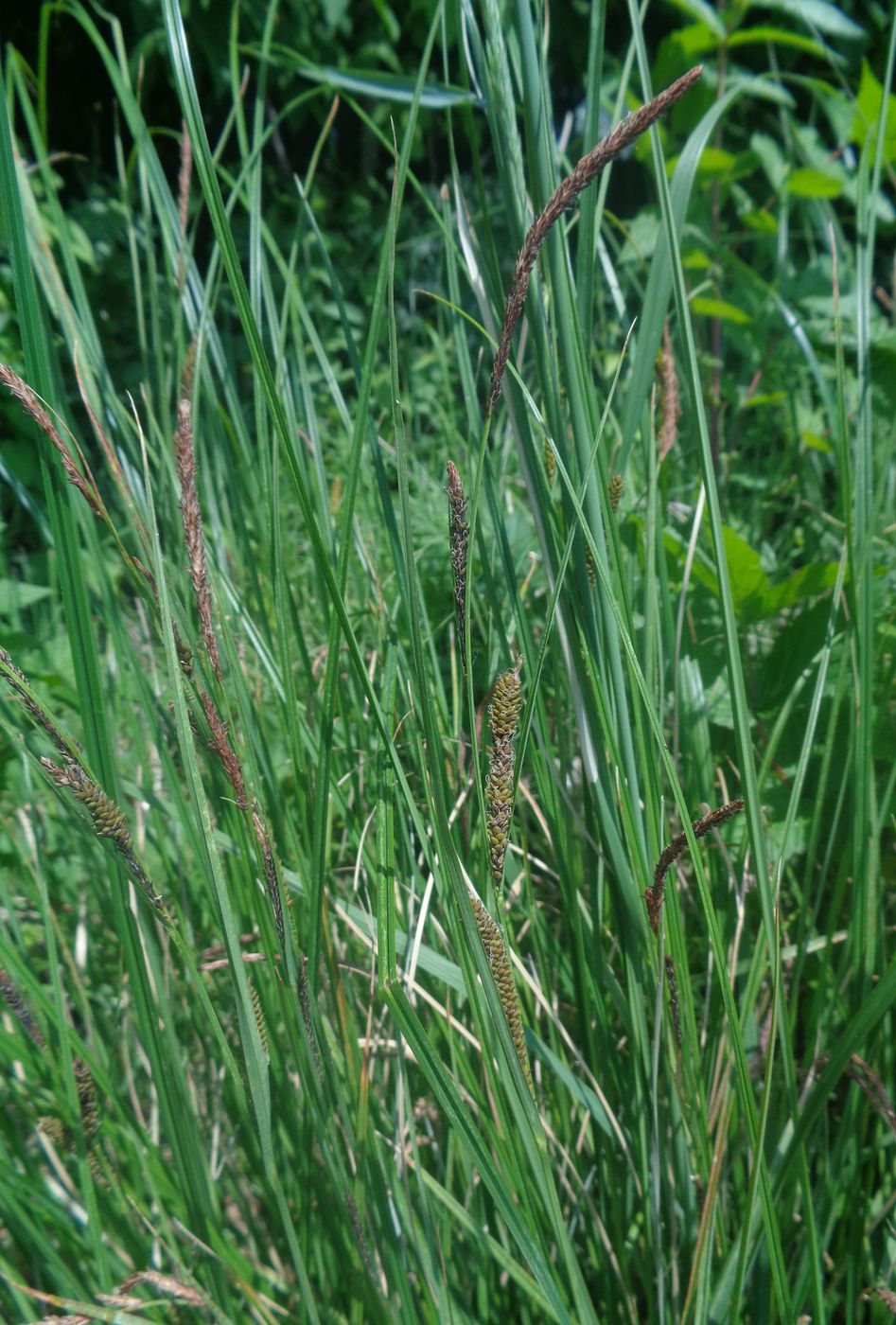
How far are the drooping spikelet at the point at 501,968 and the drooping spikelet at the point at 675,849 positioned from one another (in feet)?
0.24

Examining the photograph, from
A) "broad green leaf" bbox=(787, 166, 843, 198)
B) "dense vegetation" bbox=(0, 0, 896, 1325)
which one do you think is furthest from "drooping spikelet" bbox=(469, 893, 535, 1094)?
"broad green leaf" bbox=(787, 166, 843, 198)

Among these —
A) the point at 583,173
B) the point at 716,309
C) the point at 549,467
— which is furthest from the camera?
the point at 716,309

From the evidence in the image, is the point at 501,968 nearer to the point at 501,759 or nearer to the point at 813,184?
the point at 501,759

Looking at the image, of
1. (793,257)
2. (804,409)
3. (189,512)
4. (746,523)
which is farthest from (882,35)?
(189,512)

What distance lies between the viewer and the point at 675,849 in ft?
1.31

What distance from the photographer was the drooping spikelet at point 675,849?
0.38m

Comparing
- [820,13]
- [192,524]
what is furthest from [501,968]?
[820,13]

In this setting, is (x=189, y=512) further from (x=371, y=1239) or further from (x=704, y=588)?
(x=704, y=588)

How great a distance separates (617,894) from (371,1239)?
9.1 inches

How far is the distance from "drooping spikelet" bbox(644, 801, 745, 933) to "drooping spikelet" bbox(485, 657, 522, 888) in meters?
0.07

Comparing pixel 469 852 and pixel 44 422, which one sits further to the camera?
pixel 469 852

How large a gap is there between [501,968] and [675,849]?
3.4 inches

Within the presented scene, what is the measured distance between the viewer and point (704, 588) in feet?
2.87

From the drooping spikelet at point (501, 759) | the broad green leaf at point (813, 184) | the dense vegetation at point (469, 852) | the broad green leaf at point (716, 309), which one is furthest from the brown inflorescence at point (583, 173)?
the broad green leaf at point (813, 184)
